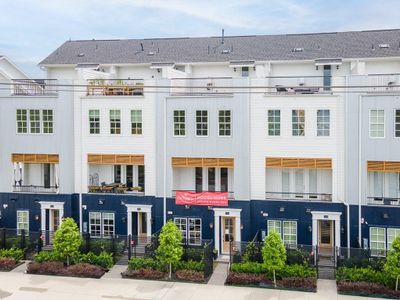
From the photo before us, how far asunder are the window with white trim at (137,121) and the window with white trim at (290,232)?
947 cm

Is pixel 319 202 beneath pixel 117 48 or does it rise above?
beneath

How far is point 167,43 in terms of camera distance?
36469 millimetres

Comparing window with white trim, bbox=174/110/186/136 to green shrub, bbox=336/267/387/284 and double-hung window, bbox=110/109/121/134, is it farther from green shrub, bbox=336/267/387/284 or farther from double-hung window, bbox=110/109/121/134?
green shrub, bbox=336/267/387/284

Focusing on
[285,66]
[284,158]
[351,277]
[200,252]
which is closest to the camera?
[351,277]

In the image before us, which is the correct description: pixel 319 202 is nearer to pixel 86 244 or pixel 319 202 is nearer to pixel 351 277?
pixel 351 277

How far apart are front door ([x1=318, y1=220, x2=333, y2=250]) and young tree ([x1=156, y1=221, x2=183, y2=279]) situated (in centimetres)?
822

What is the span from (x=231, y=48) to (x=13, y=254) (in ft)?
60.3

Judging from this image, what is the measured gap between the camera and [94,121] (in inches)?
1173

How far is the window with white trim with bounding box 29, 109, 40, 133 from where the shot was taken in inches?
1187

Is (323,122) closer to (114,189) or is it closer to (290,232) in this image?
(290,232)

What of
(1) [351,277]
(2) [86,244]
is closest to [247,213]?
(1) [351,277]

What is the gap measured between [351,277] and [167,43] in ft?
68.7

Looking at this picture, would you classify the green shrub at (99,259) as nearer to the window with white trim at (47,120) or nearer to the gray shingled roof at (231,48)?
the window with white trim at (47,120)

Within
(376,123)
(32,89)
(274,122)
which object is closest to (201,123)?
(274,122)
